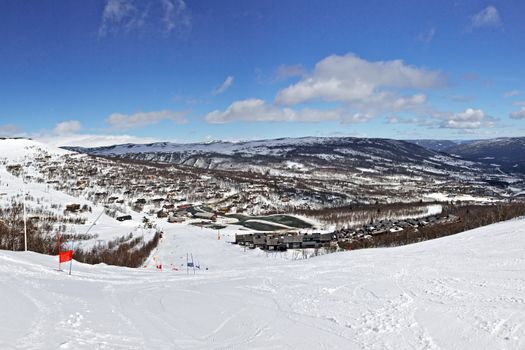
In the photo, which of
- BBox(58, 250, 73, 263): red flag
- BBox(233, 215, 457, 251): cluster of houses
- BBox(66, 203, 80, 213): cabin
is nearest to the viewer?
BBox(58, 250, 73, 263): red flag

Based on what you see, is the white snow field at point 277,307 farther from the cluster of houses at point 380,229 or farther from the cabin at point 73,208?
the cabin at point 73,208

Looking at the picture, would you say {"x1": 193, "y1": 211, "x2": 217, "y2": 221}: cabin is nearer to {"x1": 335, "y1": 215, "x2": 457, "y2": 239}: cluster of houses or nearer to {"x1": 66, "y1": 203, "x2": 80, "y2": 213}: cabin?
A: {"x1": 66, "y1": 203, "x2": 80, "y2": 213}: cabin

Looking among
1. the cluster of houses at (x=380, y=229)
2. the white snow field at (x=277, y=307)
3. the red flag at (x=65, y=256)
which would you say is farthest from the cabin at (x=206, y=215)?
the red flag at (x=65, y=256)

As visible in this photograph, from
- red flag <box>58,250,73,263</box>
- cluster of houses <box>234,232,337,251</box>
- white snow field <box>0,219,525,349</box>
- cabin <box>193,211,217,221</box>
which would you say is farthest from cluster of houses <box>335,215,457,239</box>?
red flag <box>58,250,73,263</box>

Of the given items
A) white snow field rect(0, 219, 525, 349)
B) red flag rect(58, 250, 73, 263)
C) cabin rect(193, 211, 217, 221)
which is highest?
red flag rect(58, 250, 73, 263)

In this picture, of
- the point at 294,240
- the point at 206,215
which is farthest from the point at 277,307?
the point at 206,215

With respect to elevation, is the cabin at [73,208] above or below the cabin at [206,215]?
above

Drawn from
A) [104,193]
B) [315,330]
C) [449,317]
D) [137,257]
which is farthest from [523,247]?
[104,193]

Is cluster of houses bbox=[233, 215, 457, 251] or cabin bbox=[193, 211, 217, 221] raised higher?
cabin bbox=[193, 211, 217, 221]

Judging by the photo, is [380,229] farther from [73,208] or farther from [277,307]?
[277,307]

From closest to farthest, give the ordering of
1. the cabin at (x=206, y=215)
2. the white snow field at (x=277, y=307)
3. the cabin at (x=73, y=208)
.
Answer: the white snow field at (x=277, y=307), the cabin at (x=73, y=208), the cabin at (x=206, y=215)
